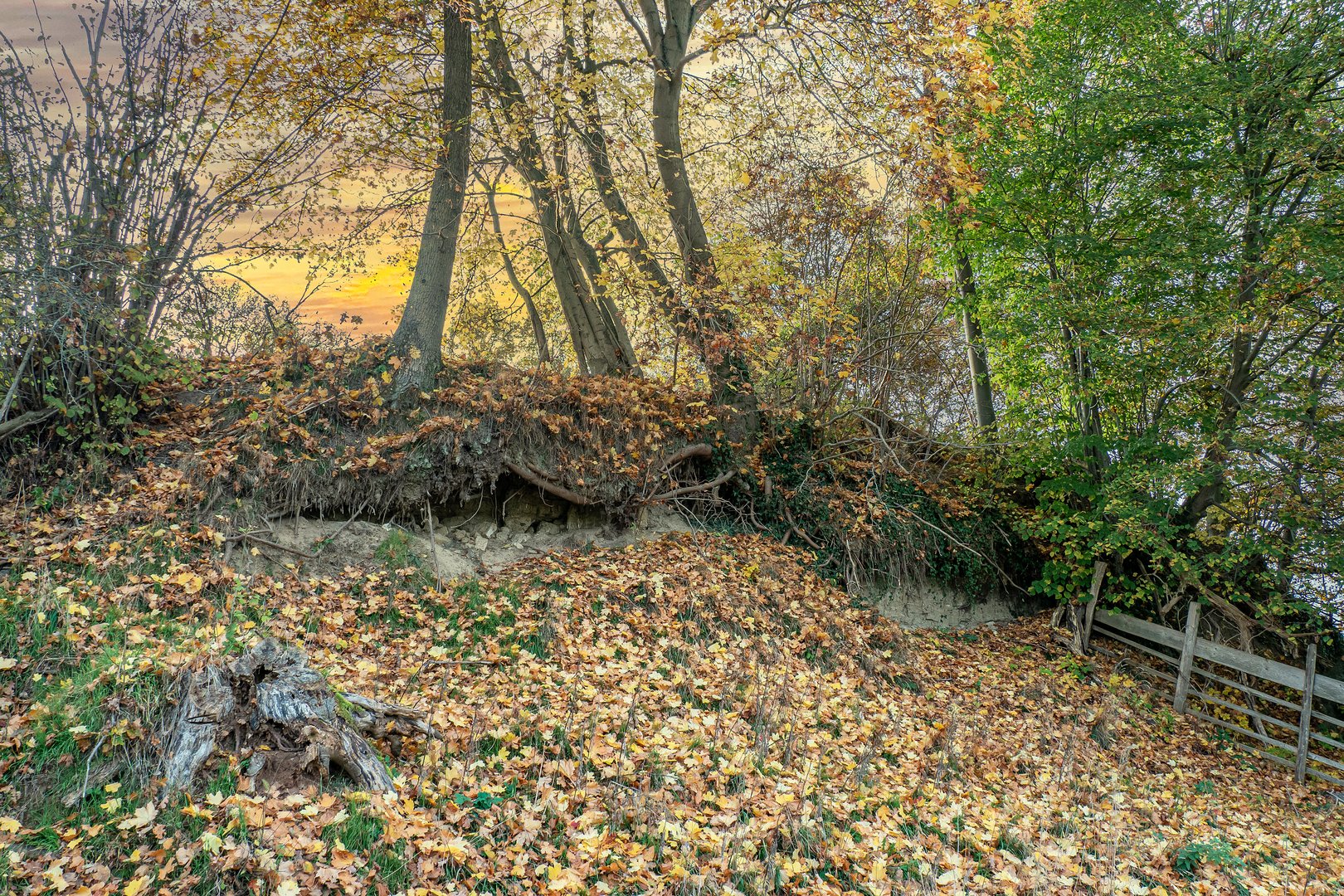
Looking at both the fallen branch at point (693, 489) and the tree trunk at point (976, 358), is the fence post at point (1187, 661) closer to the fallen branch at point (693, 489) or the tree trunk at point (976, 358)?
the tree trunk at point (976, 358)

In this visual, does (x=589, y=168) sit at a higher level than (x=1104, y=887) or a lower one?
higher

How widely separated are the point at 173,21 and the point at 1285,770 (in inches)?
628

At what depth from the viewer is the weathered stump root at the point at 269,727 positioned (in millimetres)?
4344

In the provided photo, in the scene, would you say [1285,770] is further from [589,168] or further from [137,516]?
[137,516]

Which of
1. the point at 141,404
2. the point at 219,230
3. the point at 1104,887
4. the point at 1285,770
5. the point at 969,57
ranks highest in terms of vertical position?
the point at 969,57

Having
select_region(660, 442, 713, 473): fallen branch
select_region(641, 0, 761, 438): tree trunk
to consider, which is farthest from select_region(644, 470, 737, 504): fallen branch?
select_region(641, 0, 761, 438): tree trunk

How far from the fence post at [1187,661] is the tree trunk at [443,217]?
1081 centimetres

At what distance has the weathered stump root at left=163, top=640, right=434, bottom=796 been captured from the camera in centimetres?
434

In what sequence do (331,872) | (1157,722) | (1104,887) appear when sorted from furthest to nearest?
1. (1157,722)
2. (1104,887)
3. (331,872)

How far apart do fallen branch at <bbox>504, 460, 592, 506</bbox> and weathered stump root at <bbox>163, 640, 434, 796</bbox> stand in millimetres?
4681

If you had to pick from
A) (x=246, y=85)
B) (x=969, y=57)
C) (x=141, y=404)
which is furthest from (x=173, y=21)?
(x=969, y=57)

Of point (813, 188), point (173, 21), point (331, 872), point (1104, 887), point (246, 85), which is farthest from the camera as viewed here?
point (813, 188)

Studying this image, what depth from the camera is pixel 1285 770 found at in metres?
10.5

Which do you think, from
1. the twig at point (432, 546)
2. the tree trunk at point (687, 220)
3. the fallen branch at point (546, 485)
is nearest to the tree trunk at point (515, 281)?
the tree trunk at point (687, 220)
